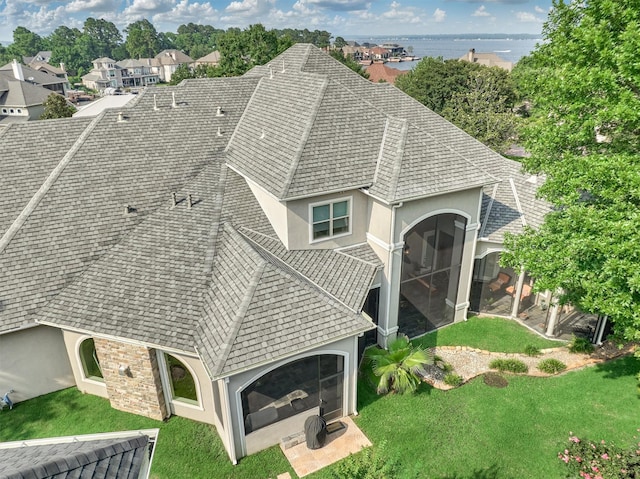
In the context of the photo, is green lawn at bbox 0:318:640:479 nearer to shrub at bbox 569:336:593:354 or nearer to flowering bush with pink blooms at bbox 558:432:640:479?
flowering bush with pink blooms at bbox 558:432:640:479

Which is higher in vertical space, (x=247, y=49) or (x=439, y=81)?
(x=247, y=49)

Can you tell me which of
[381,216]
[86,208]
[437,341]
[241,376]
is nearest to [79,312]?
[86,208]

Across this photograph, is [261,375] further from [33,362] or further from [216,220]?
[33,362]

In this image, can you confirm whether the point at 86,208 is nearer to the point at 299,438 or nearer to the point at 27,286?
the point at 27,286

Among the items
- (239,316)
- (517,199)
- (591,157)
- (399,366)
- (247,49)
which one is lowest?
(399,366)

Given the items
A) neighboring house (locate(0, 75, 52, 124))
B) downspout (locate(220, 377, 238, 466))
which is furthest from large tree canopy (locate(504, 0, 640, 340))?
neighboring house (locate(0, 75, 52, 124))

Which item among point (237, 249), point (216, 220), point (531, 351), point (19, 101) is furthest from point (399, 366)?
point (19, 101)
